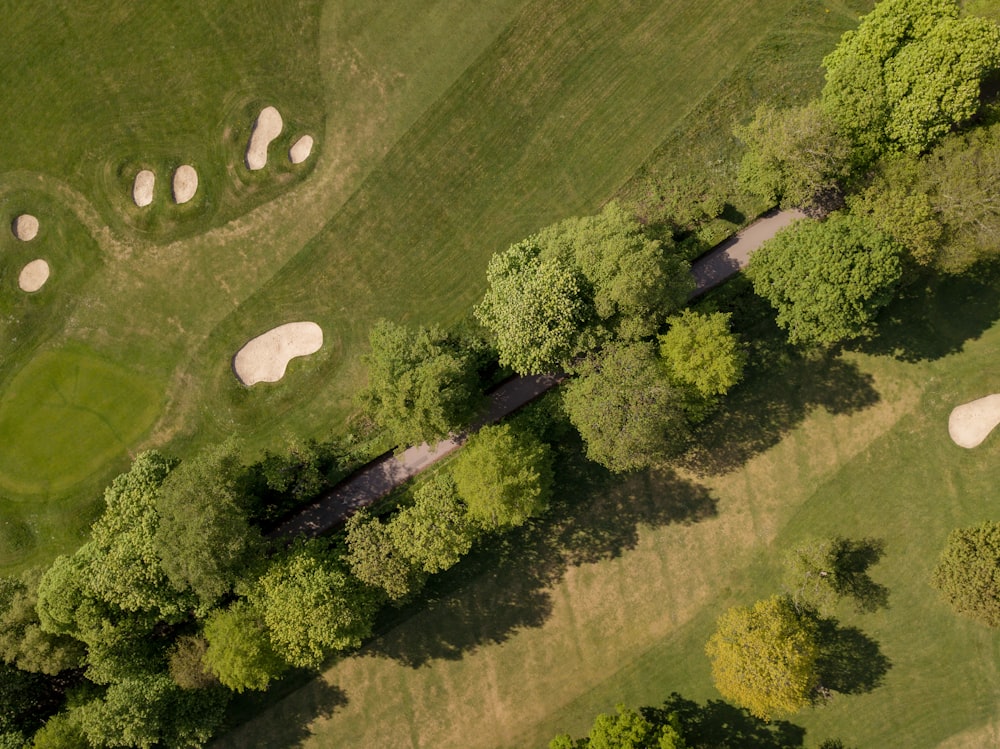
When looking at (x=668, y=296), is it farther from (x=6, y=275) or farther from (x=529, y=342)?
(x=6, y=275)

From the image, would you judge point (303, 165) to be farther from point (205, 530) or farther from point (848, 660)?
point (848, 660)

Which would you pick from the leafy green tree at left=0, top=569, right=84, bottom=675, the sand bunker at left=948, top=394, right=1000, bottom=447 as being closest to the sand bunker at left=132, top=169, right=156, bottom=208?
the leafy green tree at left=0, top=569, right=84, bottom=675

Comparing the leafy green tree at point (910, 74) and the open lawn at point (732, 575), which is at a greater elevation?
the leafy green tree at point (910, 74)

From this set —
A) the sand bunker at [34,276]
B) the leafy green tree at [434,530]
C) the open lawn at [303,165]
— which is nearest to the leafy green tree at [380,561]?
the leafy green tree at [434,530]

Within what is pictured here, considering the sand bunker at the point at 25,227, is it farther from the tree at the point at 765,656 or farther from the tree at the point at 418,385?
the tree at the point at 765,656

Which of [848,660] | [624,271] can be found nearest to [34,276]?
[624,271]
